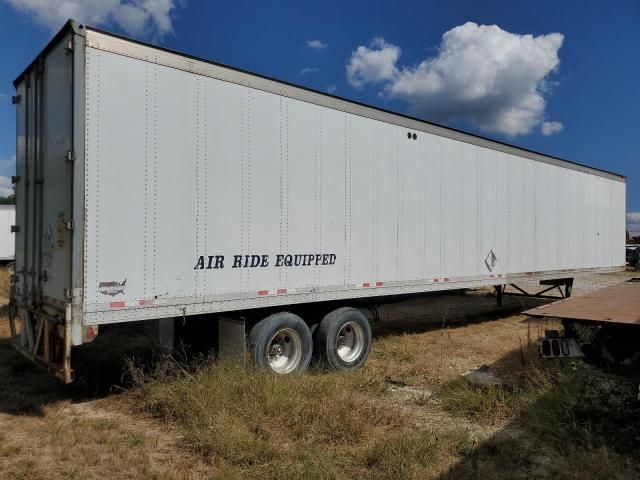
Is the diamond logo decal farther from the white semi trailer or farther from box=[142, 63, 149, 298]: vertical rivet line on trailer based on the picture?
box=[142, 63, 149, 298]: vertical rivet line on trailer

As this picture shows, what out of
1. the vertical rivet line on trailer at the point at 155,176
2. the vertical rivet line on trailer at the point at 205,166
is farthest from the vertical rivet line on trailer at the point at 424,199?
the vertical rivet line on trailer at the point at 155,176

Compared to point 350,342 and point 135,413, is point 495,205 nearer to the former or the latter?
point 350,342

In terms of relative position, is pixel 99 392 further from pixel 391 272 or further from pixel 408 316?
pixel 408 316

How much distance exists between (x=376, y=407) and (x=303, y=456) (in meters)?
1.28

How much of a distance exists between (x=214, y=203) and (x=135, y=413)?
8.01 feet

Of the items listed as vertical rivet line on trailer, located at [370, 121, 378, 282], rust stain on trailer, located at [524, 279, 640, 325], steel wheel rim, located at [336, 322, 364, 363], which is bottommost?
steel wheel rim, located at [336, 322, 364, 363]

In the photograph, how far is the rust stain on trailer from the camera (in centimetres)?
458

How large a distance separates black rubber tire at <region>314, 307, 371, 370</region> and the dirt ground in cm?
47

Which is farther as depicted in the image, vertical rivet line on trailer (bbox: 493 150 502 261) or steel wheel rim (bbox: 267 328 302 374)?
vertical rivet line on trailer (bbox: 493 150 502 261)

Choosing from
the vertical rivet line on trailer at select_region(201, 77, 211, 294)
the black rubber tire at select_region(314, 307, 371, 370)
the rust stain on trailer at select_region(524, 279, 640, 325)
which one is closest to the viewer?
the rust stain on trailer at select_region(524, 279, 640, 325)

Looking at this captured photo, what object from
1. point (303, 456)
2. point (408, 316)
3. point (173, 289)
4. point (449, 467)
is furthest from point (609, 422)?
point (408, 316)

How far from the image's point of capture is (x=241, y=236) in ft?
20.7

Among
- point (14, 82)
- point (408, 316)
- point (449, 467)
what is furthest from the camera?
point (408, 316)

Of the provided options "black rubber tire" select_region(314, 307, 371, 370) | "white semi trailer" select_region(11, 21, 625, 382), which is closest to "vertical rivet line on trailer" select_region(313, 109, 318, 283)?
"white semi trailer" select_region(11, 21, 625, 382)
